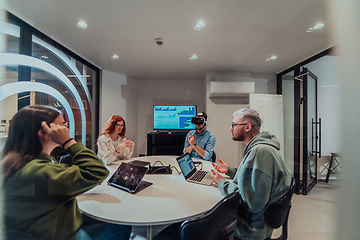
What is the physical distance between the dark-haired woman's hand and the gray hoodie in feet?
3.52

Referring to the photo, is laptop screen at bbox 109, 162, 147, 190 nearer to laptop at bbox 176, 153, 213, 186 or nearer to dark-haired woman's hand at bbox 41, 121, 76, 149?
laptop at bbox 176, 153, 213, 186

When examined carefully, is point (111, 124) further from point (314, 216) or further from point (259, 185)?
point (314, 216)

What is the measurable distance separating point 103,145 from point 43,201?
1.14 m

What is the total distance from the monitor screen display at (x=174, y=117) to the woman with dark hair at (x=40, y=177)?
244 centimetres

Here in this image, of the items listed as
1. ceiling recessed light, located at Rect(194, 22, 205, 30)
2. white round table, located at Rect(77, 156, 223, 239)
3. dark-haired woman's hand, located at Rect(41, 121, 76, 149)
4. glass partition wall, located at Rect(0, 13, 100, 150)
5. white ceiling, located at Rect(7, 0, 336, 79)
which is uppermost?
ceiling recessed light, located at Rect(194, 22, 205, 30)

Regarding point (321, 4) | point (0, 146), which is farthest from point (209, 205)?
point (321, 4)

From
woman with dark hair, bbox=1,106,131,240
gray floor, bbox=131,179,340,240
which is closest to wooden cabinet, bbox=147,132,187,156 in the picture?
gray floor, bbox=131,179,340,240

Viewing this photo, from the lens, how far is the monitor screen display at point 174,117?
3.05 m

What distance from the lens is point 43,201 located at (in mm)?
551

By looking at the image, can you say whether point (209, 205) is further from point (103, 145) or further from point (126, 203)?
point (103, 145)

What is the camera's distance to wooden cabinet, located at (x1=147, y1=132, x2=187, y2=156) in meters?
3.07

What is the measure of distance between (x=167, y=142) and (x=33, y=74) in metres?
2.70

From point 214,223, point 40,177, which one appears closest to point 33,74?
point 40,177

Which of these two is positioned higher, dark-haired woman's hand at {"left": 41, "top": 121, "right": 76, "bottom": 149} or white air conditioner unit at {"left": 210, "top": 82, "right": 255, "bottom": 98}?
white air conditioner unit at {"left": 210, "top": 82, "right": 255, "bottom": 98}
